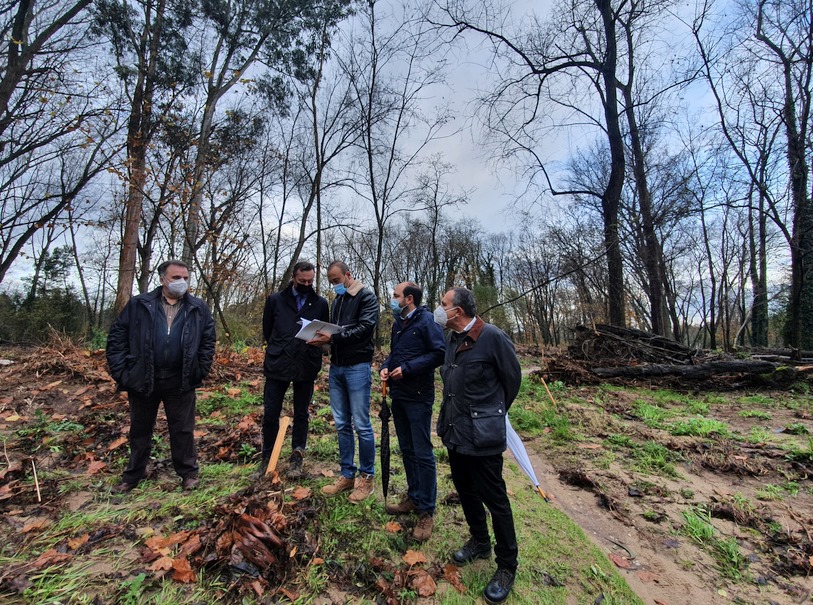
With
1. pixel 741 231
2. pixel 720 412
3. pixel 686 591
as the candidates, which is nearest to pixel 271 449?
pixel 686 591

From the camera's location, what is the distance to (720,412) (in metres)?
7.07

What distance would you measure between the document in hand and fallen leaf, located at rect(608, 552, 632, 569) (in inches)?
118

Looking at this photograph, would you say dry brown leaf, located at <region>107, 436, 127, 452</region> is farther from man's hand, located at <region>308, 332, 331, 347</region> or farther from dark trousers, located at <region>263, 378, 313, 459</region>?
man's hand, located at <region>308, 332, 331, 347</region>

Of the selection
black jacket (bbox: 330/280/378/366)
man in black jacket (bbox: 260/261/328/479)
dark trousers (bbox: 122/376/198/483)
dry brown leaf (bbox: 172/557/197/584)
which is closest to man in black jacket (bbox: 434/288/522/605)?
black jacket (bbox: 330/280/378/366)

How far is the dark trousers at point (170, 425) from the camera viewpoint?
3588mm

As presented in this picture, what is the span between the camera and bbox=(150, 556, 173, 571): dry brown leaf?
7.84 feet

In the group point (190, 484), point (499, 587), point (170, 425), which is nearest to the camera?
point (499, 587)

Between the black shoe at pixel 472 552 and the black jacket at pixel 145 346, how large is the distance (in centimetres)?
264

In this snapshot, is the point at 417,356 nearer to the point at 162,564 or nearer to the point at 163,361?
the point at 162,564

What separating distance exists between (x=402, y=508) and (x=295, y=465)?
4.11 ft

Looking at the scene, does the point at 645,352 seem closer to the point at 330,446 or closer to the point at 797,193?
the point at 797,193

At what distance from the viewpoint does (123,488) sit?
350 cm

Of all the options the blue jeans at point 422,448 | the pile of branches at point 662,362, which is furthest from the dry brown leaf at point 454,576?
the pile of branches at point 662,362

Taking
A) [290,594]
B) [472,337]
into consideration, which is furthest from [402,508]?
[472,337]
